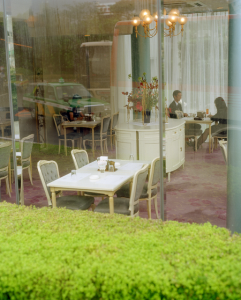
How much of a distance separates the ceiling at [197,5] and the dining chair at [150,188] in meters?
1.59

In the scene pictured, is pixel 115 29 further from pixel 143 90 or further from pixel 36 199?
pixel 36 199

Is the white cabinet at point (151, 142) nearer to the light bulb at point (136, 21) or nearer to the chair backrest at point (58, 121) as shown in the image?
the chair backrest at point (58, 121)

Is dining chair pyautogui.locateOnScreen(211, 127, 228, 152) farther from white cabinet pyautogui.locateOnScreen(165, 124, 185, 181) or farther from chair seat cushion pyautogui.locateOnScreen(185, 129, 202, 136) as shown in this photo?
white cabinet pyautogui.locateOnScreen(165, 124, 185, 181)

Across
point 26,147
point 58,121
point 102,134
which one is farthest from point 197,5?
point 26,147

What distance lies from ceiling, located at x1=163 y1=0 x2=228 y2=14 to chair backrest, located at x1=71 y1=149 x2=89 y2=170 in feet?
6.17

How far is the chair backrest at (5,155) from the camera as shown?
14.7ft

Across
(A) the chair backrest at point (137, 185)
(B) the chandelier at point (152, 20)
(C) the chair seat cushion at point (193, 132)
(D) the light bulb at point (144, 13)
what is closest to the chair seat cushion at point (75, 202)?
(A) the chair backrest at point (137, 185)

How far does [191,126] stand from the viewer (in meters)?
3.54

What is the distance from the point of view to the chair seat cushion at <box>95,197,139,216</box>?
3828 millimetres

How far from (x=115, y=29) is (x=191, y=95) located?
110 centimetres

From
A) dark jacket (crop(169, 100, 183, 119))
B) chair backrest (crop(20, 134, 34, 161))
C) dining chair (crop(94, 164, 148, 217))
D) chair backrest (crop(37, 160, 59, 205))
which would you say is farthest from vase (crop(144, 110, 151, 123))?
chair backrest (crop(20, 134, 34, 161))

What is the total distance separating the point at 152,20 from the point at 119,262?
2.49 m

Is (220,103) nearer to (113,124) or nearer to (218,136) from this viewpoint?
(218,136)

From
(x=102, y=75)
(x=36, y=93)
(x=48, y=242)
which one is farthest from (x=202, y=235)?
(x=36, y=93)
